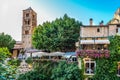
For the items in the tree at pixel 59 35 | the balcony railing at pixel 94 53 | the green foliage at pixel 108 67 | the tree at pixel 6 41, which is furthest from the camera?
the tree at pixel 6 41

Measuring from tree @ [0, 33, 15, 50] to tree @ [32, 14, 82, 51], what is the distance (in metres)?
16.4

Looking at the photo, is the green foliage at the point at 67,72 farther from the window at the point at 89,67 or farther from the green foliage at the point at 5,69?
the green foliage at the point at 5,69

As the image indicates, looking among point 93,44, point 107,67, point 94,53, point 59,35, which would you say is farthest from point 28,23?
point 107,67

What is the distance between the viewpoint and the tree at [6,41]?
70.6 meters

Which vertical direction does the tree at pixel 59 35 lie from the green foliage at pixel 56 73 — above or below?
above

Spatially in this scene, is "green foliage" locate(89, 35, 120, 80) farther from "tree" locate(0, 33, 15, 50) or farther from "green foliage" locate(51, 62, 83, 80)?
"tree" locate(0, 33, 15, 50)

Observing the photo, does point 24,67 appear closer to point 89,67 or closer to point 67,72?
point 67,72

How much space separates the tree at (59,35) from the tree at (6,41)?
53.7ft

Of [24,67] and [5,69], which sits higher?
[5,69]

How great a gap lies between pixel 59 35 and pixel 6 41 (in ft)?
72.0

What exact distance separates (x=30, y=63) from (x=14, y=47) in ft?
110

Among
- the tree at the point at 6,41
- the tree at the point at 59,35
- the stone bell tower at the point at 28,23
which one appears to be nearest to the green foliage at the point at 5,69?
the tree at the point at 59,35

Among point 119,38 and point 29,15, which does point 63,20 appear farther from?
point 29,15

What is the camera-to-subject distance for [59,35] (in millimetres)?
52812
